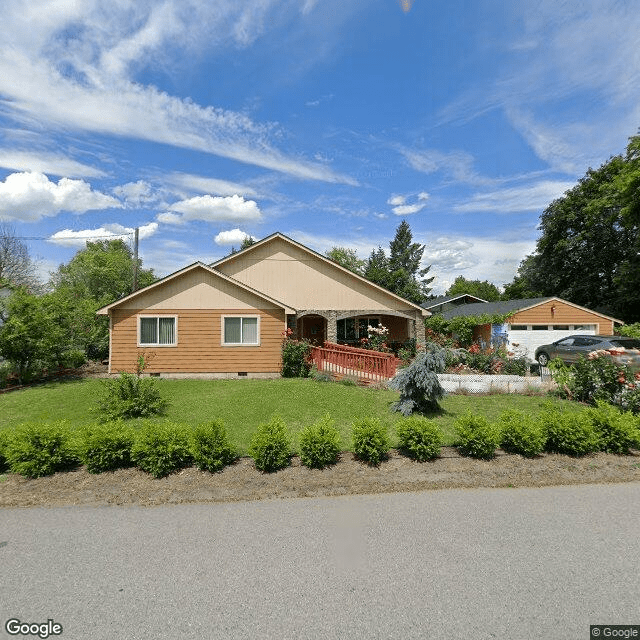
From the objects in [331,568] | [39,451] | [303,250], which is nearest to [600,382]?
[331,568]

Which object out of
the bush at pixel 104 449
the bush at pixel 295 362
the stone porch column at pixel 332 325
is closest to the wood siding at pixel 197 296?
the bush at pixel 295 362

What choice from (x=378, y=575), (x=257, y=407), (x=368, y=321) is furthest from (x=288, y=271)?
(x=378, y=575)

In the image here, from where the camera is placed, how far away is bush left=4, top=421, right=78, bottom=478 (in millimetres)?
5383

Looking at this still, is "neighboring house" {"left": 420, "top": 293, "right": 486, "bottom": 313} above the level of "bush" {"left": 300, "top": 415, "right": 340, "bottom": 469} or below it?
above

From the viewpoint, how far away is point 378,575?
3209 mm

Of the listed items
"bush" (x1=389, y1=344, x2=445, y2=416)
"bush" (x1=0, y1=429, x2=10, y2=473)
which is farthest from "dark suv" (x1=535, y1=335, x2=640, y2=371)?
"bush" (x1=0, y1=429, x2=10, y2=473)

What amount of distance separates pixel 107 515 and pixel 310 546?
2317mm

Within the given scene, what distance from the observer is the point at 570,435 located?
5930 mm

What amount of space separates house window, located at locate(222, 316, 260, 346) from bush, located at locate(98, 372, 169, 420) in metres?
5.53

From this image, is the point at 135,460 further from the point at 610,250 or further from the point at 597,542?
the point at 610,250

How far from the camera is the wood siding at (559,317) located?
2366 centimetres

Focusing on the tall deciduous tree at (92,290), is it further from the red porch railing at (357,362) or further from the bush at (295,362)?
the red porch railing at (357,362)

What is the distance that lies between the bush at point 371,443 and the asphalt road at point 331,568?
37.3 inches
